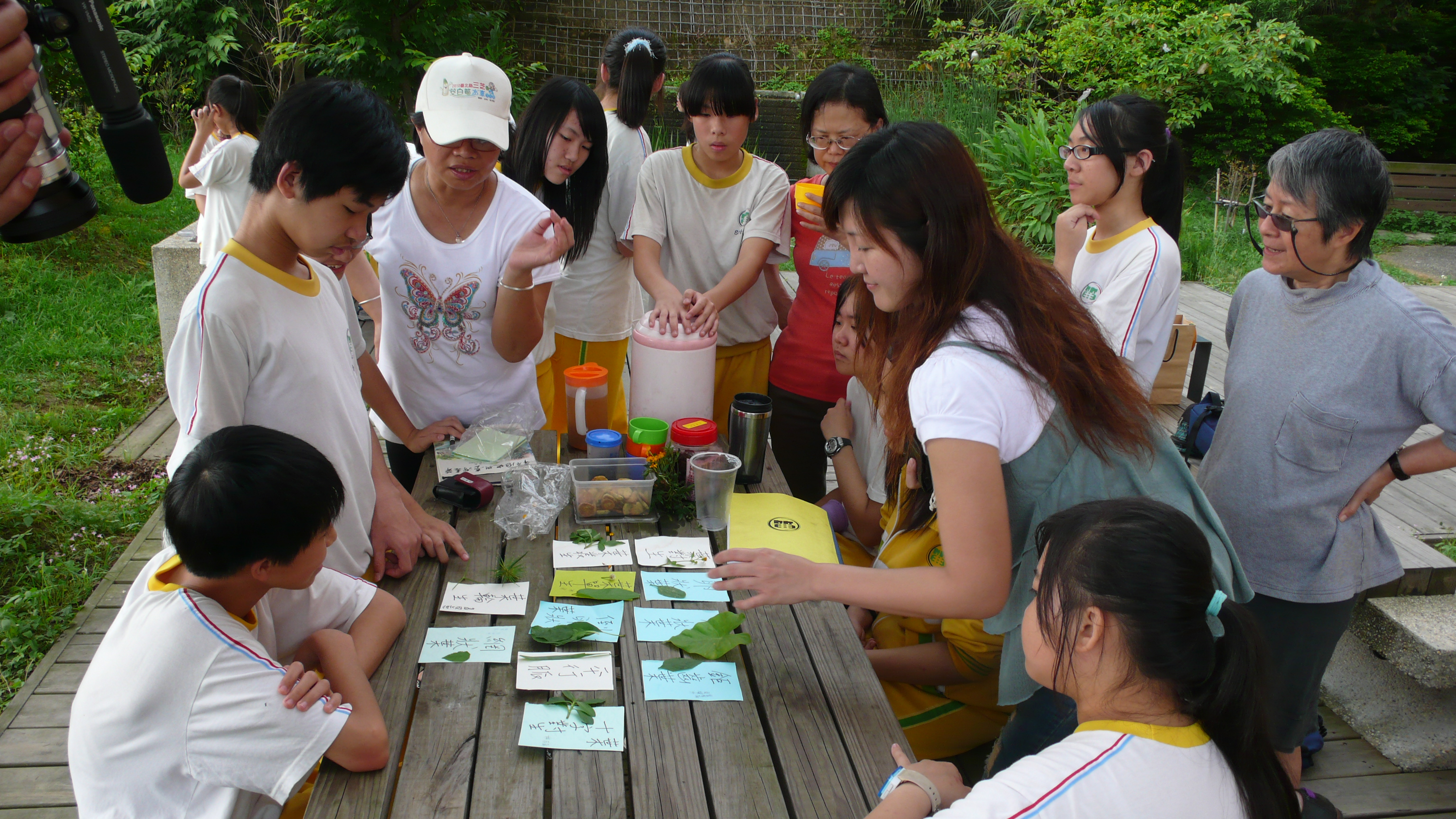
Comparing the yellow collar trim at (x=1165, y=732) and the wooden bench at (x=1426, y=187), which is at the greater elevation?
the yellow collar trim at (x=1165, y=732)

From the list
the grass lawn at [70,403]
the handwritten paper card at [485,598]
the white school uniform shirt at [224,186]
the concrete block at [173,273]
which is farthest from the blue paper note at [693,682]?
the concrete block at [173,273]

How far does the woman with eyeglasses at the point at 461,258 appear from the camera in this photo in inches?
88.4

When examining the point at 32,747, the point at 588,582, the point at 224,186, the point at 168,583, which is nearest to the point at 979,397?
the point at 588,582

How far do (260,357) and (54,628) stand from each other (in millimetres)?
2205

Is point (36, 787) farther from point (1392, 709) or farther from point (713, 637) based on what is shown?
point (1392, 709)

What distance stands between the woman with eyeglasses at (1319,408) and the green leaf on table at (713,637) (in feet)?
4.08

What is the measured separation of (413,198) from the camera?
2393mm

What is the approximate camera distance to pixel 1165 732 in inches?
48.9

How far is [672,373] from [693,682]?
1052 mm

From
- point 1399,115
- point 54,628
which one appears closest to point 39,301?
point 54,628

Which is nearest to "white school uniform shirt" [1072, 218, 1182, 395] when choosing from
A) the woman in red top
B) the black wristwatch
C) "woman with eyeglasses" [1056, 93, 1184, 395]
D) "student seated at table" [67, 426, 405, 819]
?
"woman with eyeglasses" [1056, 93, 1184, 395]

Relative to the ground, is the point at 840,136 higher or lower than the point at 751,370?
higher

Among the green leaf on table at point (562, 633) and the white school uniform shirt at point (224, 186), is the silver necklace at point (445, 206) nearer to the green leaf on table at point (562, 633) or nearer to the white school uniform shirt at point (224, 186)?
the green leaf on table at point (562, 633)

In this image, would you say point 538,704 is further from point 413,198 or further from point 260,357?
point 413,198
